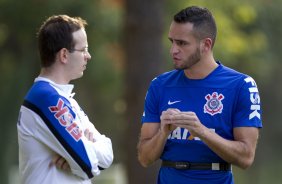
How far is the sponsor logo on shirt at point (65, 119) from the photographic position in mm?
5477

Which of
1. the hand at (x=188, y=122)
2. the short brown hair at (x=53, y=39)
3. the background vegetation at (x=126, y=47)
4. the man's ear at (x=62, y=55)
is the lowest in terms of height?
the background vegetation at (x=126, y=47)

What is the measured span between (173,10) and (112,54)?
3890mm

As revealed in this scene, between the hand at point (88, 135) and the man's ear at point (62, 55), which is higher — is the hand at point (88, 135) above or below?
below

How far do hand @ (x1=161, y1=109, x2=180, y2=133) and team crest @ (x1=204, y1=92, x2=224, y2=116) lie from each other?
319 millimetres

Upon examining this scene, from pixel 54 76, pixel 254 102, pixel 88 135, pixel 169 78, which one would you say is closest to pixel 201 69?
pixel 169 78

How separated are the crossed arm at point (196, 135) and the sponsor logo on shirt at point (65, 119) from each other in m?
0.57

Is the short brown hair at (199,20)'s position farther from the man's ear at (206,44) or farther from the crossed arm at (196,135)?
the crossed arm at (196,135)

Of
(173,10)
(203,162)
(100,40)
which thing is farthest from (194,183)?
(100,40)

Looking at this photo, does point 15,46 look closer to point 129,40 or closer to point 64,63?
point 129,40

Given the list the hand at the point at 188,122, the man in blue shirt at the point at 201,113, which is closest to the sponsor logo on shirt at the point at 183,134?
the man in blue shirt at the point at 201,113

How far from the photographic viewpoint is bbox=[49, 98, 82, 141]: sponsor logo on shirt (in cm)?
548

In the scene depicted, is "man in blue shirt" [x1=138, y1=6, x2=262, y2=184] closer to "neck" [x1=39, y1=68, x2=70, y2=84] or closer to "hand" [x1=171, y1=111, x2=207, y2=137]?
"hand" [x1=171, y1=111, x2=207, y2=137]

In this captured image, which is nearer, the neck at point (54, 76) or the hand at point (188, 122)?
the hand at point (188, 122)

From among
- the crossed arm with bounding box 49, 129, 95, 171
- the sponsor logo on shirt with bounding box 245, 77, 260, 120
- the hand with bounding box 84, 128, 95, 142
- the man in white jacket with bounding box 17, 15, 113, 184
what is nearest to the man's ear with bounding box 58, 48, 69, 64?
the man in white jacket with bounding box 17, 15, 113, 184
